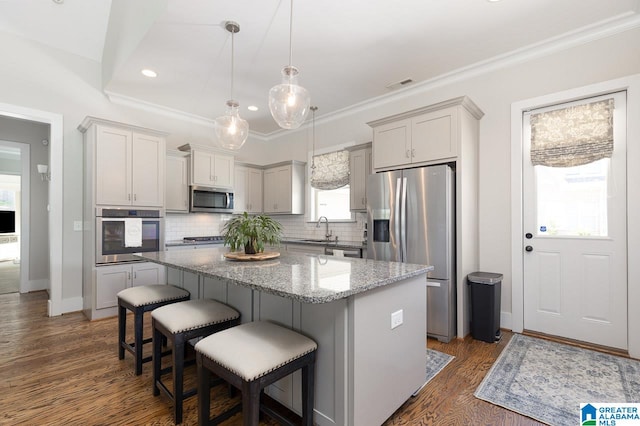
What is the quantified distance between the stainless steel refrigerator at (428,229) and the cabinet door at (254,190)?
3020 millimetres

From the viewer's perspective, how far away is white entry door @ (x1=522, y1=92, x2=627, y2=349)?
9.01 ft

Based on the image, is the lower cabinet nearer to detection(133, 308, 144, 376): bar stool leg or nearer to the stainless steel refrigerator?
detection(133, 308, 144, 376): bar stool leg

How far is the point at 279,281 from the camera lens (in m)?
1.53

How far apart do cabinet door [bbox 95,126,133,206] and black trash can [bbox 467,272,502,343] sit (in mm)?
4238

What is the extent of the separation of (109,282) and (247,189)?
2653mm

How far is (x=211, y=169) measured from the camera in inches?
199

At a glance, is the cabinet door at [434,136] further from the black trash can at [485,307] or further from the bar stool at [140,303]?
the bar stool at [140,303]

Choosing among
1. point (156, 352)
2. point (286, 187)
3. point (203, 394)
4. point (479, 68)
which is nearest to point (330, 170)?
point (286, 187)

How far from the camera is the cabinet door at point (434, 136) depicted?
314 cm

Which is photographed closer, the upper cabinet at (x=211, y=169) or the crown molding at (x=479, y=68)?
the crown molding at (x=479, y=68)

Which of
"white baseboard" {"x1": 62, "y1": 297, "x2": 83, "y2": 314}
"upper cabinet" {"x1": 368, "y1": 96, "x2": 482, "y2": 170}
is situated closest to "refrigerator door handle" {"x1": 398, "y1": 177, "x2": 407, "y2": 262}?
"upper cabinet" {"x1": 368, "y1": 96, "x2": 482, "y2": 170}

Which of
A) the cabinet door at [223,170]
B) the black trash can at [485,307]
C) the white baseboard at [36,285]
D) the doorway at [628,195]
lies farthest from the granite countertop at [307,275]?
the white baseboard at [36,285]

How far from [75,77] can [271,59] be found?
280 cm

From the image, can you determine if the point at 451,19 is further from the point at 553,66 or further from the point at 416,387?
the point at 416,387
